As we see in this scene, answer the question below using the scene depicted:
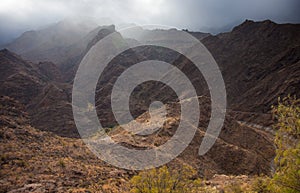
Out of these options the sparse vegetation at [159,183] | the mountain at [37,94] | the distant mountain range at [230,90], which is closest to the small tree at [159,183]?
the sparse vegetation at [159,183]

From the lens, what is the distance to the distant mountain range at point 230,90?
95.7 ft

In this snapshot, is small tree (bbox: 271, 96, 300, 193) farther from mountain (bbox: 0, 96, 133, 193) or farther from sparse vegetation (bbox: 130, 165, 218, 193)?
mountain (bbox: 0, 96, 133, 193)

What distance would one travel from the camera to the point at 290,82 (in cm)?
6638

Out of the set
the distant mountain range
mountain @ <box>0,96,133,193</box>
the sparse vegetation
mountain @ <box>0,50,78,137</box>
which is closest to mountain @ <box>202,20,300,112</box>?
the distant mountain range

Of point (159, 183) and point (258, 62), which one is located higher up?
point (258, 62)

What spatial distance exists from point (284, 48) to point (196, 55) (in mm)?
30204

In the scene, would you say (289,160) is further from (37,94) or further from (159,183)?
(37,94)

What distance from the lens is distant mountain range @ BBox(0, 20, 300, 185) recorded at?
2916 centimetres

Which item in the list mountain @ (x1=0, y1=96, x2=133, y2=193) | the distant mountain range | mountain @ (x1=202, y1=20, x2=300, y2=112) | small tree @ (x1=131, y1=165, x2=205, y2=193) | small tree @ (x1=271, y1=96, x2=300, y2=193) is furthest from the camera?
mountain @ (x1=202, y1=20, x2=300, y2=112)

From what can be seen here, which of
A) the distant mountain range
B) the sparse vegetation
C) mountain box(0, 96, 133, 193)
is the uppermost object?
the distant mountain range

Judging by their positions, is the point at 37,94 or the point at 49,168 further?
the point at 37,94

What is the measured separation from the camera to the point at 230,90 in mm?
82188

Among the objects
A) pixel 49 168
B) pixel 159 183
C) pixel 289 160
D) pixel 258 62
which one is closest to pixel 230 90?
pixel 258 62

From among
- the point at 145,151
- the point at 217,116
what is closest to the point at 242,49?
the point at 217,116
